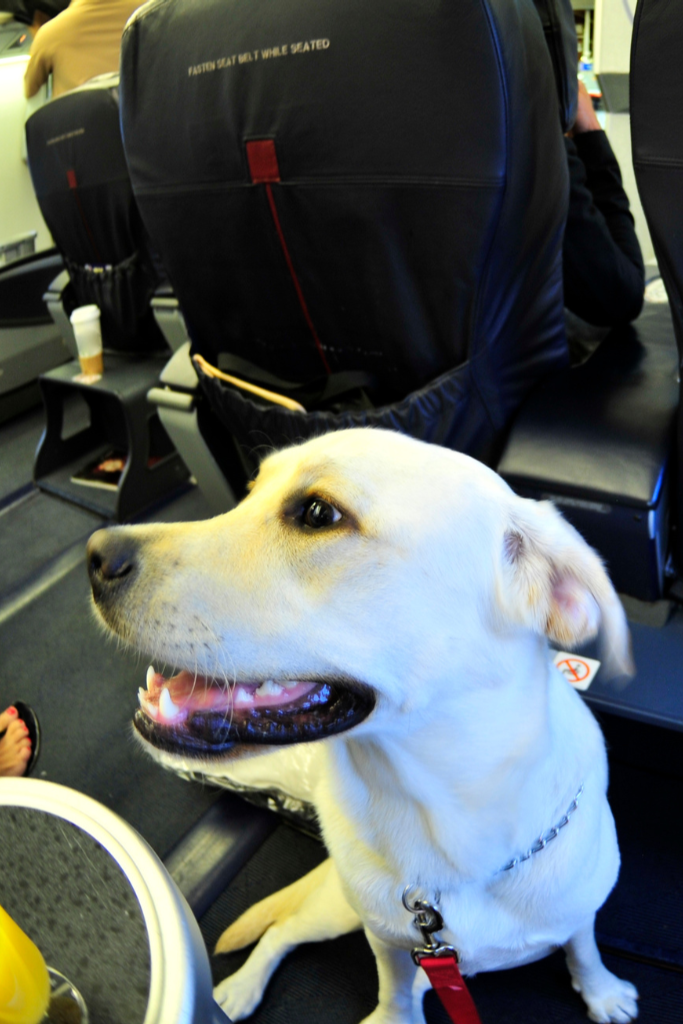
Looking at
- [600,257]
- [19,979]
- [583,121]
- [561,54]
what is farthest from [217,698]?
[583,121]

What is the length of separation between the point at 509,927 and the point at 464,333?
940 mm

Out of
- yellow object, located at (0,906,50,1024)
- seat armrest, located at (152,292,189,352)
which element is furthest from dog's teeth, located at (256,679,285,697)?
seat armrest, located at (152,292,189,352)

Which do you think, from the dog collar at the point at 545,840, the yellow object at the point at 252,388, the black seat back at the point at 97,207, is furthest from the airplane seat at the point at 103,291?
the dog collar at the point at 545,840

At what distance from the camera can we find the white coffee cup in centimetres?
282

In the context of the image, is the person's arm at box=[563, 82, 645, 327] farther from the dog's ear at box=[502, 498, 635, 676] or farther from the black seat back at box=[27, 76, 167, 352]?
the black seat back at box=[27, 76, 167, 352]

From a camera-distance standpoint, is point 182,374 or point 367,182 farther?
point 182,374

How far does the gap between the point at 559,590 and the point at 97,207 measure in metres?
2.51

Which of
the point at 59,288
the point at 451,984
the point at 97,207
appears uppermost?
the point at 97,207

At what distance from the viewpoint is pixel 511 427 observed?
4.70 ft

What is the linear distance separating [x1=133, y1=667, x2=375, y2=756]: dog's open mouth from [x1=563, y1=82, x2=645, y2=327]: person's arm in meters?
1.12

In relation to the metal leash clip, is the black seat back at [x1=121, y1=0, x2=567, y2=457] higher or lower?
higher

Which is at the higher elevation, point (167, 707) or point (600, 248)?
point (600, 248)

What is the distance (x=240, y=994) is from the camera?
132 cm

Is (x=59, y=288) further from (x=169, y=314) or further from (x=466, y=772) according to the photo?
(x=466, y=772)
